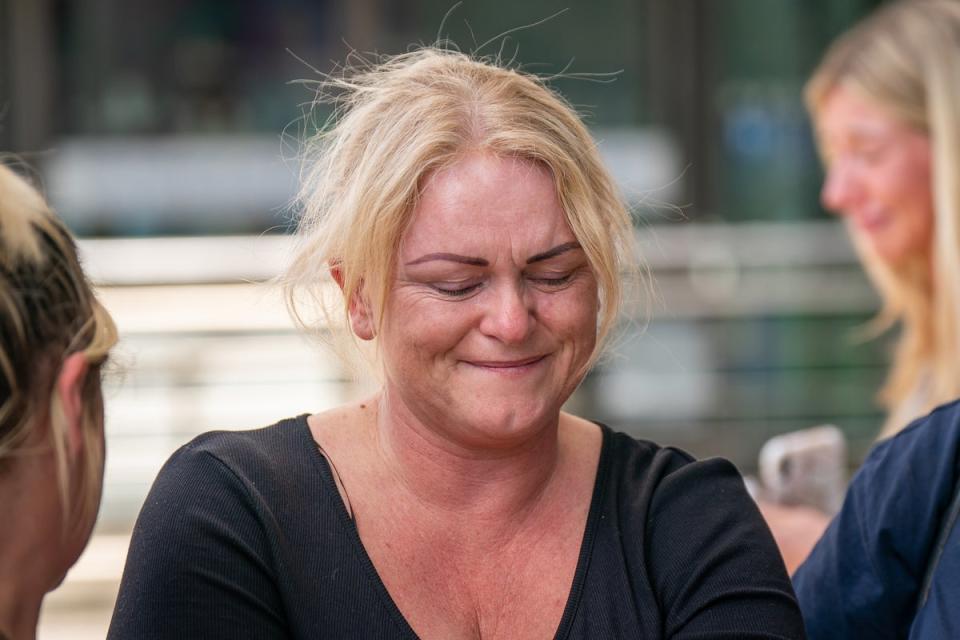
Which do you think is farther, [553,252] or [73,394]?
[553,252]

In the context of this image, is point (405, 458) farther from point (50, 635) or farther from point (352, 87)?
point (50, 635)

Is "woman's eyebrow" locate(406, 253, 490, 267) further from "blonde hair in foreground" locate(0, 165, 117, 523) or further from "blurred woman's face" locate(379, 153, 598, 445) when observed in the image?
"blonde hair in foreground" locate(0, 165, 117, 523)

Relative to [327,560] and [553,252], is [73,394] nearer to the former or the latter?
[327,560]

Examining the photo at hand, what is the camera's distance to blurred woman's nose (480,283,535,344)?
1.74 metres

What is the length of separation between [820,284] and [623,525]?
3569 millimetres

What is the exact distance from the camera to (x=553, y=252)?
176cm

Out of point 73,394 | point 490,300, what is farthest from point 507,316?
point 73,394

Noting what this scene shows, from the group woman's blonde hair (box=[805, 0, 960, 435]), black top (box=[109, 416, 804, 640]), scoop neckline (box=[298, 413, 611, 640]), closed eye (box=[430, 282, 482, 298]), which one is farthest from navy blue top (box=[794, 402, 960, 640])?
woman's blonde hair (box=[805, 0, 960, 435])

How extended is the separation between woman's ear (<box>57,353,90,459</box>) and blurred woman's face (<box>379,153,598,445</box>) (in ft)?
1.38

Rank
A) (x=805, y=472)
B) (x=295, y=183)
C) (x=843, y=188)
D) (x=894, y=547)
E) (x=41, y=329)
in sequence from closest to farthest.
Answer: (x=41, y=329) → (x=894, y=547) → (x=805, y=472) → (x=843, y=188) → (x=295, y=183)

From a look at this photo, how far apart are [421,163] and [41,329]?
514mm

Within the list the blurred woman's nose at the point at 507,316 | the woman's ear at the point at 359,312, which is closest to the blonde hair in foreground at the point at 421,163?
the woman's ear at the point at 359,312

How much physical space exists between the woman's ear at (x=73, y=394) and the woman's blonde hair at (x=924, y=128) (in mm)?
2017

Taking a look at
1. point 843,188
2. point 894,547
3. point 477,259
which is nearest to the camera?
point 477,259
